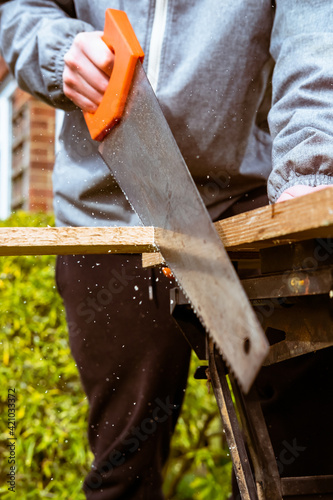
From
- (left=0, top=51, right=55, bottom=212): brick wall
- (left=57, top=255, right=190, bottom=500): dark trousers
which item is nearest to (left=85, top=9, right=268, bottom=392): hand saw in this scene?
(left=57, top=255, right=190, bottom=500): dark trousers

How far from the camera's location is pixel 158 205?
144cm

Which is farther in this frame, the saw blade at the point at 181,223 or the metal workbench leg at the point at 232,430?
the metal workbench leg at the point at 232,430

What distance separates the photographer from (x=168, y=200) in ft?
4.53

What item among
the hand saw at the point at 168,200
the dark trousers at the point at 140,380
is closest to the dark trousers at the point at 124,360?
the dark trousers at the point at 140,380

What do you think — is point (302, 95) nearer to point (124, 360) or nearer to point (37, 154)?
point (124, 360)

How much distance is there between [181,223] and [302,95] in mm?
466

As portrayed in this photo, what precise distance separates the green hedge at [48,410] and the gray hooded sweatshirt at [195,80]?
161 centimetres

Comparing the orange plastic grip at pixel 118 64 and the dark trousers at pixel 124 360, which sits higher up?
the orange plastic grip at pixel 118 64

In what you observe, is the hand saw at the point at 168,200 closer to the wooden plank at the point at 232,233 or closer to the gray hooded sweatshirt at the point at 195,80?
the wooden plank at the point at 232,233

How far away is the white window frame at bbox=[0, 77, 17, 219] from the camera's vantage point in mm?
6312

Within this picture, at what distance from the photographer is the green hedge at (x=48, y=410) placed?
3252 millimetres

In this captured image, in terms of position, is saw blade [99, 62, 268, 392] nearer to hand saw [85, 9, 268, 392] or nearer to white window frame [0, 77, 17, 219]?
hand saw [85, 9, 268, 392]

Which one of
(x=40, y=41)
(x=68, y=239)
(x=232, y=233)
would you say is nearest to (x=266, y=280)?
(x=232, y=233)

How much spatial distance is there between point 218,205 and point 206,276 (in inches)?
29.8
